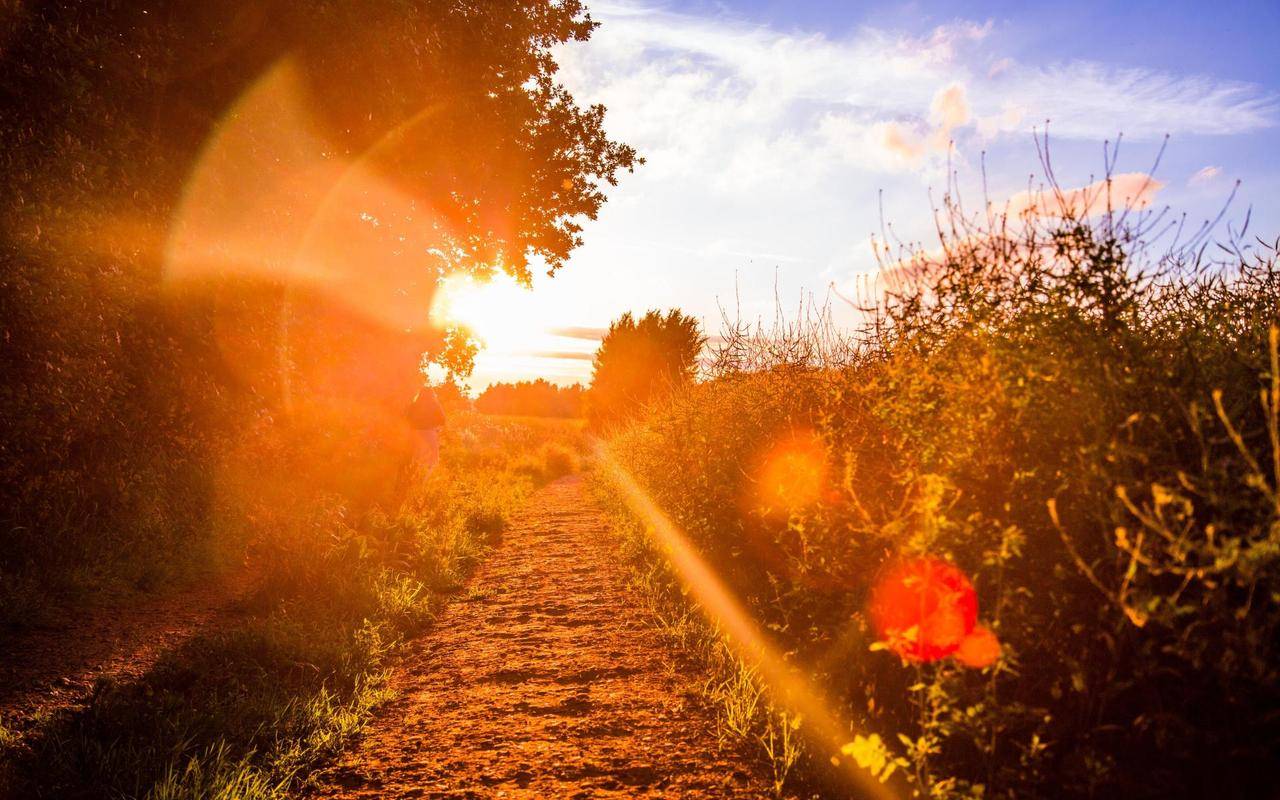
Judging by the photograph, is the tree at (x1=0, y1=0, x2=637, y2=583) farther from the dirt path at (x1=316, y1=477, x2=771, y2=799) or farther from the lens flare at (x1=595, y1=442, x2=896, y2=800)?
the lens flare at (x1=595, y1=442, x2=896, y2=800)

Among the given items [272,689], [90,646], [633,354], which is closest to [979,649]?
[272,689]

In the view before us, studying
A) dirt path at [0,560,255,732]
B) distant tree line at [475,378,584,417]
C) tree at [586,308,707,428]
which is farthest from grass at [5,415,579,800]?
distant tree line at [475,378,584,417]

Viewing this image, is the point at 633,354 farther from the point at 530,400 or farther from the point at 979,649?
the point at 530,400

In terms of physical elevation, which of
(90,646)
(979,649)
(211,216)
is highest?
(211,216)

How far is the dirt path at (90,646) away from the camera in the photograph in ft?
12.6

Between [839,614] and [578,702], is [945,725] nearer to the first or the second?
[839,614]

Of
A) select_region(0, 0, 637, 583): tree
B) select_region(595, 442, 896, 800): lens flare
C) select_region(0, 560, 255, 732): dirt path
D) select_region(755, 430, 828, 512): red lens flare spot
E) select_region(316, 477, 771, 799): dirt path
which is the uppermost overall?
select_region(0, 0, 637, 583): tree

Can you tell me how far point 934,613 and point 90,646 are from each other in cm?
551

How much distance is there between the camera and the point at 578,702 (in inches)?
171

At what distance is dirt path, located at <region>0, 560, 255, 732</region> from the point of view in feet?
12.6

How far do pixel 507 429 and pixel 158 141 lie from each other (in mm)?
29201

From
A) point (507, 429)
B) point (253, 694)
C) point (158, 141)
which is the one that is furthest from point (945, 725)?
point (507, 429)

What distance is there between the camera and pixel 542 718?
411cm

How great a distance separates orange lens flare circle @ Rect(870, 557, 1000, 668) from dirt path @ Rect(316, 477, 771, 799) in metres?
1.29
